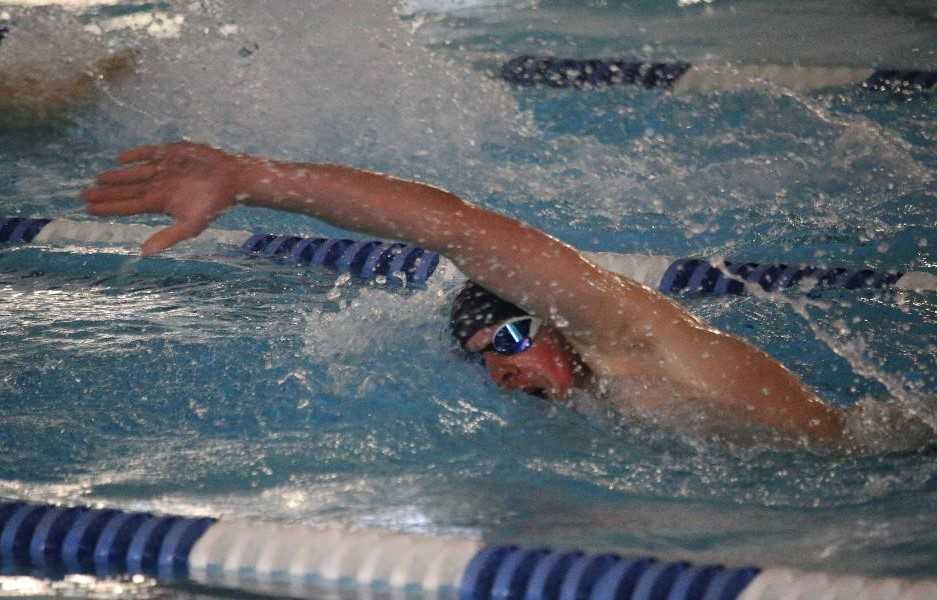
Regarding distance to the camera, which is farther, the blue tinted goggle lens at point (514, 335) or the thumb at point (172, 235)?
the blue tinted goggle lens at point (514, 335)

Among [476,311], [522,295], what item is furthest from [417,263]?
[522,295]

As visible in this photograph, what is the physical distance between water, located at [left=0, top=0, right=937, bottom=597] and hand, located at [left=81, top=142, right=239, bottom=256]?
0.57 metres

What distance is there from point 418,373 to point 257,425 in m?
0.38

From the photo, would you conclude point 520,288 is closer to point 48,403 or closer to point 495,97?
point 48,403

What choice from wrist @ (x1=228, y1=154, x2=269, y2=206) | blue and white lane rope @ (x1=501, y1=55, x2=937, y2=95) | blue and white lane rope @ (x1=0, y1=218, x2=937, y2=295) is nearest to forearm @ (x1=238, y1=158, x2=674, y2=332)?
wrist @ (x1=228, y1=154, x2=269, y2=206)

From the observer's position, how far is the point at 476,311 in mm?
2316

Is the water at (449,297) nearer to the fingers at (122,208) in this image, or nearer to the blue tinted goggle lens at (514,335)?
the blue tinted goggle lens at (514,335)

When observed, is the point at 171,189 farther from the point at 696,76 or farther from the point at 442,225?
the point at 696,76

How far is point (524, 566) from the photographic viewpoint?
6.59 ft

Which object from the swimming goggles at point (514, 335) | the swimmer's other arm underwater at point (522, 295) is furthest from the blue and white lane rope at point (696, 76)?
the swimming goggles at point (514, 335)

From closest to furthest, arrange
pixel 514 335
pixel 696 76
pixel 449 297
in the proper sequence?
pixel 514 335 < pixel 449 297 < pixel 696 76

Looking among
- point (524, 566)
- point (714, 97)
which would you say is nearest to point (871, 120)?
point (714, 97)

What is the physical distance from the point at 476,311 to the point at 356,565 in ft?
1.69

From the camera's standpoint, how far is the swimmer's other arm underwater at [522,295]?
2066 mm
